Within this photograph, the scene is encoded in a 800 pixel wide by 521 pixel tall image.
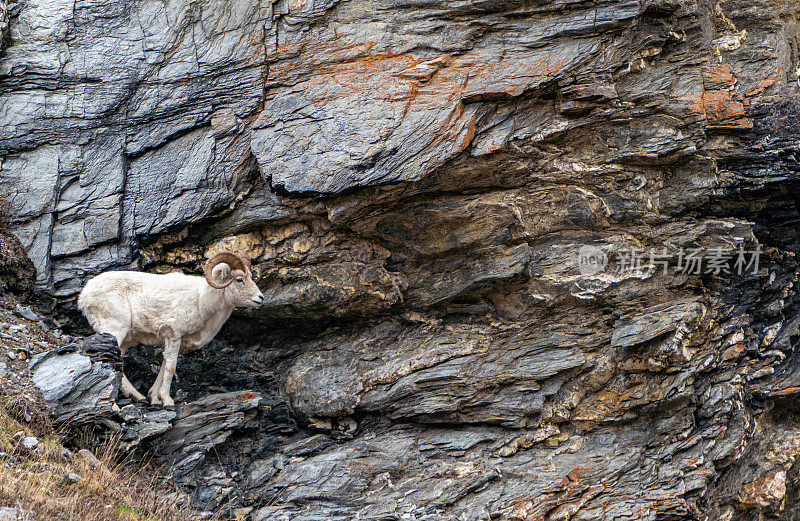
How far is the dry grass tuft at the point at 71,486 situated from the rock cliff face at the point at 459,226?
85cm

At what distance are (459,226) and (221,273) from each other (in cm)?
368

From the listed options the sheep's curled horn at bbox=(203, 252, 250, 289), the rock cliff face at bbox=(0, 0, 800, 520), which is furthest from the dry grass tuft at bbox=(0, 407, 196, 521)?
the sheep's curled horn at bbox=(203, 252, 250, 289)

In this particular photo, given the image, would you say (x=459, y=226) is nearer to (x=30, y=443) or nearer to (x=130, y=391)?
(x=130, y=391)

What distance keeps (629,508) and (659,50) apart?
22.6 feet

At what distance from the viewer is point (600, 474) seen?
9.86 meters

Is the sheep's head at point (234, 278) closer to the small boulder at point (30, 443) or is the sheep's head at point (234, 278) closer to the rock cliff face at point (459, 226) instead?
the rock cliff face at point (459, 226)

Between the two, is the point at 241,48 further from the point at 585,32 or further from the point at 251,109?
the point at 585,32

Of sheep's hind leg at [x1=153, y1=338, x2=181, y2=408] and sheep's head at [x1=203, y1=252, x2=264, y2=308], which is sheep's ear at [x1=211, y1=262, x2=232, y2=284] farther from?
sheep's hind leg at [x1=153, y1=338, x2=181, y2=408]

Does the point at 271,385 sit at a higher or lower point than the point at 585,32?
lower

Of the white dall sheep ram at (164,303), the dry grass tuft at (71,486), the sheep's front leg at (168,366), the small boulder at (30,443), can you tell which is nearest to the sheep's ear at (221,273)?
the white dall sheep ram at (164,303)

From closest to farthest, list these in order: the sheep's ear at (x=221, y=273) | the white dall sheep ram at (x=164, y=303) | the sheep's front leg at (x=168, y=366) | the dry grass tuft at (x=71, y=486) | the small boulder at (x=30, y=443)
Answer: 1. the dry grass tuft at (x=71, y=486)
2. the small boulder at (x=30, y=443)
3. the white dall sheep ram at (x=164, y=303)
4. the sheep's ear at (x=221, y=273)
5. the sheep's front leg at (x=168, y=366)

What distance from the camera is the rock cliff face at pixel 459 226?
10305mm

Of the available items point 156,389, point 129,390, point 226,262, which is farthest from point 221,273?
point 129,390

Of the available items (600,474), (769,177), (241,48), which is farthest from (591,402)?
(241,48)
